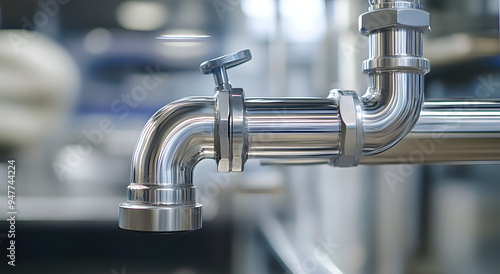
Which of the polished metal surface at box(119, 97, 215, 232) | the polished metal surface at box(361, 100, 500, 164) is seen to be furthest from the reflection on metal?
the polished metal surface at box(361, 100, 500, 164)

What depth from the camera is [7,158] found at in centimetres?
80

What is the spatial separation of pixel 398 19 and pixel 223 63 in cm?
23

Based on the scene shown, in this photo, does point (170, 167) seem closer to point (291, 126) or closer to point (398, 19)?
point (291, 126)

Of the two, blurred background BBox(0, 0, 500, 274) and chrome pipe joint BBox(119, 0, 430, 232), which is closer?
chrome pipe joint BBox(119, 0, 430, 232)

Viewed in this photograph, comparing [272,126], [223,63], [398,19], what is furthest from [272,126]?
[398,19]

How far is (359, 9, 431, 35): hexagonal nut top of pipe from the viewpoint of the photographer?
0.56 meters

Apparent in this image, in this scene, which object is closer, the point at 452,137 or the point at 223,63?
the point at 223,63

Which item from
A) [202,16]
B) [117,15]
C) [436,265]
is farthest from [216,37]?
[436,265]

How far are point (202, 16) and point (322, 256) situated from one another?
0.50m

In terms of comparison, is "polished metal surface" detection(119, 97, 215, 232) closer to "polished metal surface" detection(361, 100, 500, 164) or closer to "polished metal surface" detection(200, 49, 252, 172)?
"polished metal surface" detection(200, 49, 252, 172)

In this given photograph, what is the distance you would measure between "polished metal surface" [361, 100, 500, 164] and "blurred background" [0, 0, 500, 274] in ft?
0.12

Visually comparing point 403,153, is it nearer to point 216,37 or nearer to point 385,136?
point 385,136

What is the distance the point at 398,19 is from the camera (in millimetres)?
562

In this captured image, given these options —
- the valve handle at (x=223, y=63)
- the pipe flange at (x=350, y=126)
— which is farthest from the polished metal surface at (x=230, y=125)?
the pipe flange at (x=350, y=126)
